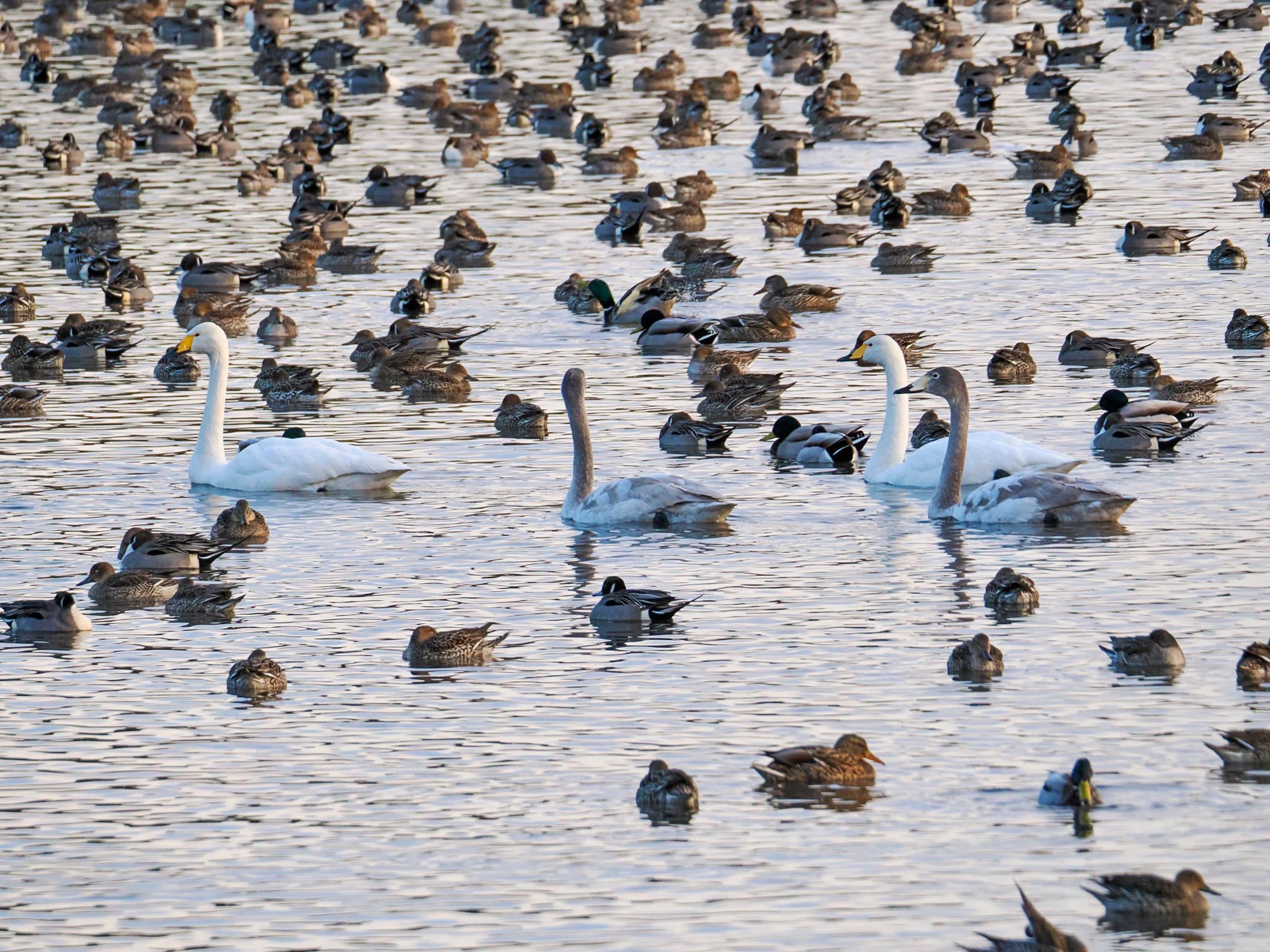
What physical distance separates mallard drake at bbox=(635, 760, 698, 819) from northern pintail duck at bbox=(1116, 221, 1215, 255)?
22191mm

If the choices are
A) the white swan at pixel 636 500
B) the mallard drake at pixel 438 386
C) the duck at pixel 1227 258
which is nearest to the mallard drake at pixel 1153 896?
the white swan at pixel 636 500

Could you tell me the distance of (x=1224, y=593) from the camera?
59.0ft

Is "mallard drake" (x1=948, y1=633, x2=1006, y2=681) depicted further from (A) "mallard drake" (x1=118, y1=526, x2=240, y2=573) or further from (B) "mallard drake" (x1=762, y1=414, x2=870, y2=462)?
(B) "mallard drake" (x1=762, y1=414, x2=870, y2=462)

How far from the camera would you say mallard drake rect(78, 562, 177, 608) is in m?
18.9

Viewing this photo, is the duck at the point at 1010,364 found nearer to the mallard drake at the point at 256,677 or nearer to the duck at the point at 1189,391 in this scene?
the duck at the point at 1189,391

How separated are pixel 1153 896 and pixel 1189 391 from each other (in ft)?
45.3

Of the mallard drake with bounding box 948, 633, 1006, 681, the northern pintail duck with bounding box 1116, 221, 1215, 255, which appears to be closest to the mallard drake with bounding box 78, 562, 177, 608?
the mallard drake with bounding box 948, 633, 1006, 681

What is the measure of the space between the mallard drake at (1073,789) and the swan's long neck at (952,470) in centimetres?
760

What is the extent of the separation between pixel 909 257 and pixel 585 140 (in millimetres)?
15142

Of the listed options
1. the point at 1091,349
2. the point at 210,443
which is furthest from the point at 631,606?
the point at 1091,349

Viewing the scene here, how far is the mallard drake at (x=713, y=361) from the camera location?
1107 inches

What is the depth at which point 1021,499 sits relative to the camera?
2039 centimetres

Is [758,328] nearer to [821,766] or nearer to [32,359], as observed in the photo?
[32,359]

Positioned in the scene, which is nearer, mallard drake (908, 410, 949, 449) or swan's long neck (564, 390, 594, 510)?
swan's long neck (564, 390, 594, 510)
